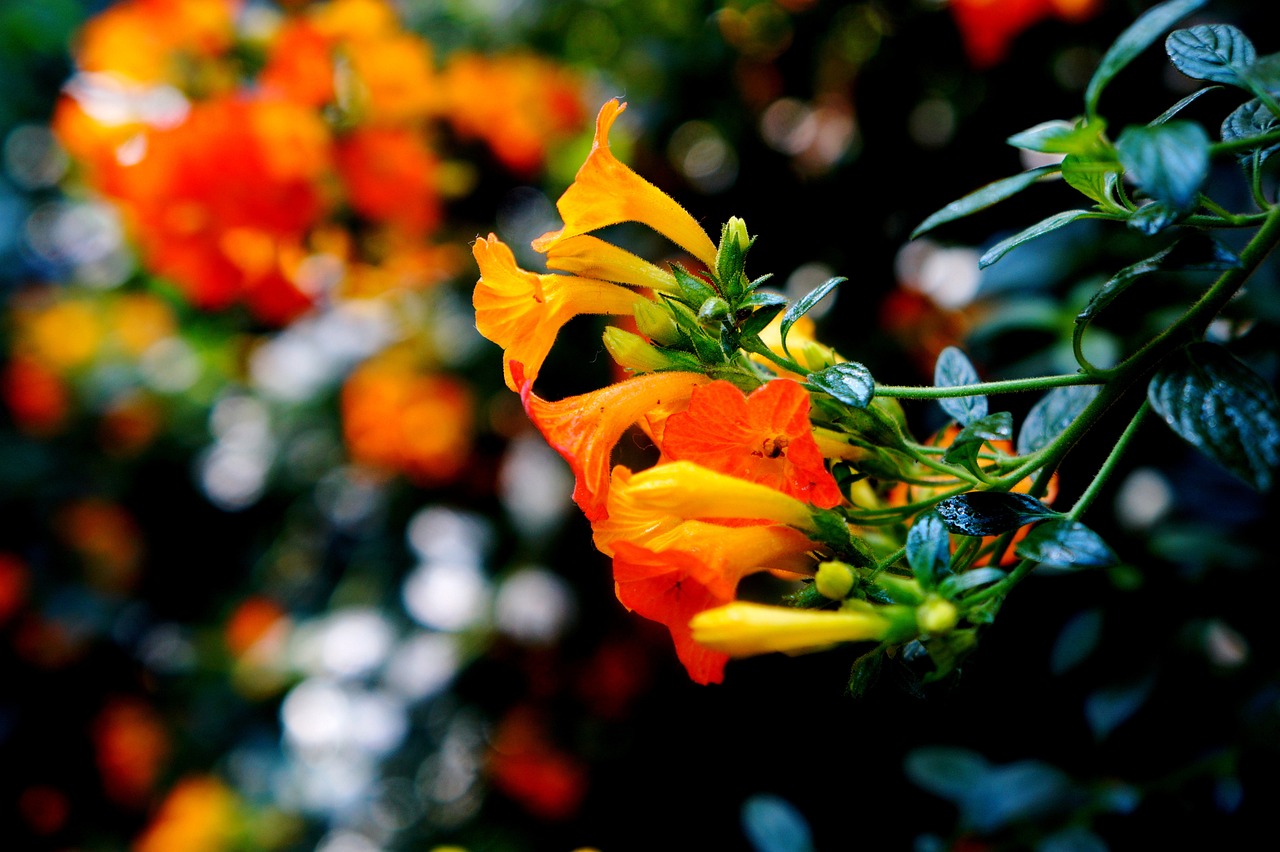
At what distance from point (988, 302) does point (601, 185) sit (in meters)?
0.78

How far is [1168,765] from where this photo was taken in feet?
2.65

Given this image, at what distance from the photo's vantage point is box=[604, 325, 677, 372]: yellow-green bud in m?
0.48

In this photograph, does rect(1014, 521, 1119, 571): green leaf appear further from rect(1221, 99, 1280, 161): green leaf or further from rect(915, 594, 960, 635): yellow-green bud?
rect(1221, 99, 1280, 161): green leaf

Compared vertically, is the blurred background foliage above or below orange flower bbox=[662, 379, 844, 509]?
below

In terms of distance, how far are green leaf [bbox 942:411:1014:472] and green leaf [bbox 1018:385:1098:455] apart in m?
0.09

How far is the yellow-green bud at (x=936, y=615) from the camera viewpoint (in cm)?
38

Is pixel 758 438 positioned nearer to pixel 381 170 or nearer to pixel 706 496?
pixel 706 496

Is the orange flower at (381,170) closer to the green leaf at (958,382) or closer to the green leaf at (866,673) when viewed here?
the green leaf at (958,382)

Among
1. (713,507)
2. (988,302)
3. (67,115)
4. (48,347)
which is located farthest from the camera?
(48,347)

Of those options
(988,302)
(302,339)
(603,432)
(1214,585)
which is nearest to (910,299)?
(988,302)

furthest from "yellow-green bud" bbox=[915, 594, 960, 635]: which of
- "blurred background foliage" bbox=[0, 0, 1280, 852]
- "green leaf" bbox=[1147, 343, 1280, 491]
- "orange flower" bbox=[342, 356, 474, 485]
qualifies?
"orange flower" bbox=[342, 356, 474, 485]

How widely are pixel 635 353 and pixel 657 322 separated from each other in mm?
21

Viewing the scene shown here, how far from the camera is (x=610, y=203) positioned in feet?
1.70

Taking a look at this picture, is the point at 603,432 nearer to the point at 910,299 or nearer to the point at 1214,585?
the point at 1214,585
